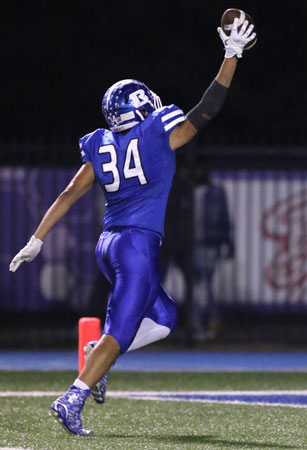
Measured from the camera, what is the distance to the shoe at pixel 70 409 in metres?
6.39

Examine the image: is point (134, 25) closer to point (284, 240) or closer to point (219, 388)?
point (284, 240)

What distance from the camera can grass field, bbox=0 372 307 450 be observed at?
6543 mm

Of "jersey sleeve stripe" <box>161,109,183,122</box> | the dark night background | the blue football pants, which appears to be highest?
the dark night background

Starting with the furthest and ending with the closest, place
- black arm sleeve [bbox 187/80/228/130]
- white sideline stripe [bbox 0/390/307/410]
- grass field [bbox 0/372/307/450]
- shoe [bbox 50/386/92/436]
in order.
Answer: white sideline stripe [bbox 0/390/307/410]
black arm sleeve [bbox 187/80/228/130]
grass field [bbox 0/372/307/450]
shoe [bbox 50/386/92/436]

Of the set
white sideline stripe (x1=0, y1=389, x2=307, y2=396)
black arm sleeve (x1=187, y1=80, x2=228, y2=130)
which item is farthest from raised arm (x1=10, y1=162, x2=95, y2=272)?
white sideline stripe (x1=0, y1=389, x2=307, y2=396)

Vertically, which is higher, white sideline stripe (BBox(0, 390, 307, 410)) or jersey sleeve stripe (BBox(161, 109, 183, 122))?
jersey sleeve stripe (BBox(161, 109, 183, 122))

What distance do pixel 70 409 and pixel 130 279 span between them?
2.45 ft

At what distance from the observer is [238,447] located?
643 centimetres

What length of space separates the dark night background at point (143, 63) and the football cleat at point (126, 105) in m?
13.4

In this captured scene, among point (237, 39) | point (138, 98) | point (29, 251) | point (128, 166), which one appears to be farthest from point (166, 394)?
point (237, 39)

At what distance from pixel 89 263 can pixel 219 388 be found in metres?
5.69

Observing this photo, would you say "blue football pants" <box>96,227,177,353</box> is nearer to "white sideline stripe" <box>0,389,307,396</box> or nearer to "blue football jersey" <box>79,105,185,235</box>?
"blue football jersey" <box>79,105,185,235</box>

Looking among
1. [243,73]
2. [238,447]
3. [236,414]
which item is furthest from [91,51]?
[238,447]

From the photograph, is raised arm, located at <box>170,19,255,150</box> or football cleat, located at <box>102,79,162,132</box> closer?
raised arm, located at <box>170,19,255,150</box>
